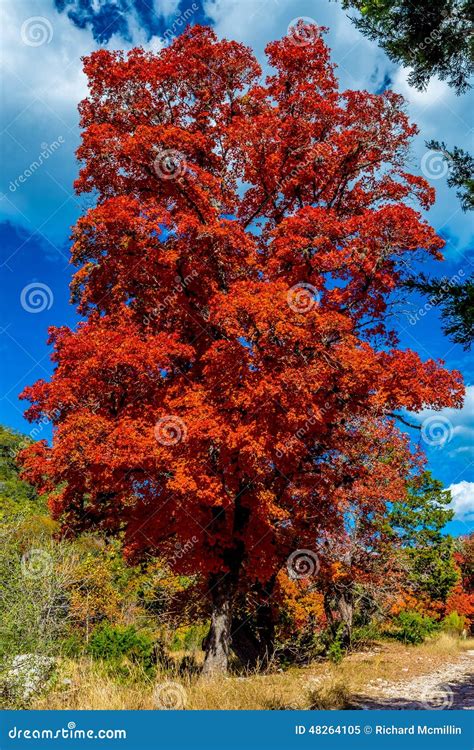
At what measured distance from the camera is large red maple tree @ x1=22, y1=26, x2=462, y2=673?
1098cm

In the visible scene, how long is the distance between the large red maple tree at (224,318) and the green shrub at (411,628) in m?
12.2

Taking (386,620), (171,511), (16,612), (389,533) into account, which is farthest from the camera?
(386,620)

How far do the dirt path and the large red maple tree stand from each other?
3373 mm

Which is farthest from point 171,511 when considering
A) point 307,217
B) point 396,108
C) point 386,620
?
point 386,620

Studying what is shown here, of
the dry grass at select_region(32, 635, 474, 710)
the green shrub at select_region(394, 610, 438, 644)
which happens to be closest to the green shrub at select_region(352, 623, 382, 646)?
the green shrub at select_region(394, 610, 438, 644)

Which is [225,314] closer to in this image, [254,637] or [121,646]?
[121,646]

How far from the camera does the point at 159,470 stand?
1216 cm

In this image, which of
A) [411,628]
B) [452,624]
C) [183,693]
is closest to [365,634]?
[411,628]

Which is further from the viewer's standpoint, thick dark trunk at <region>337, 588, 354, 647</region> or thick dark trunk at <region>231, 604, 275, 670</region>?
thick dark trunk at <region>337, 588, 354, 647</region>

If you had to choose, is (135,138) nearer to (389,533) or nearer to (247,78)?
(247,78)

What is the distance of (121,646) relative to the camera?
14195mm

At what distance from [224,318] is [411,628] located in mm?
19558

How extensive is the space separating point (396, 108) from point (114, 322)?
8.69m

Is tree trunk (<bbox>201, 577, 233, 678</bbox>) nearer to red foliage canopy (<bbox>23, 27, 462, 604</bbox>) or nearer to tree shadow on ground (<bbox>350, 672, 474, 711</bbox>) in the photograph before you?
red foliage canopy (<bbox>23, 27, 462, 604</bbox>)
